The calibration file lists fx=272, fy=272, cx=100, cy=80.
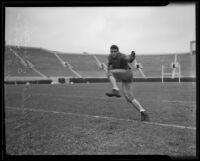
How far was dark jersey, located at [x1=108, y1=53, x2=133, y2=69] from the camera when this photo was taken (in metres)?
5.14

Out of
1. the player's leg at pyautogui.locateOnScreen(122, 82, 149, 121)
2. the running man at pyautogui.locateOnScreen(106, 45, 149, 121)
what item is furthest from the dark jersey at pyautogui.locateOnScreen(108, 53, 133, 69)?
the player's leg at pyautogui.locateOnScreen(122, 82, 149, 121)

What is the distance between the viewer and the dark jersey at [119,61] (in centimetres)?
514

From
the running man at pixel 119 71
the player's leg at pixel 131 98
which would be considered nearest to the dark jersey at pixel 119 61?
the running man at pixel 119 71

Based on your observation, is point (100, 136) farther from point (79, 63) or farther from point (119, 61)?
point (79, 63)

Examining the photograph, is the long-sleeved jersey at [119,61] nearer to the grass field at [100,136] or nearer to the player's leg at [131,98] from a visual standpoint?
the player's leg at [131,98]

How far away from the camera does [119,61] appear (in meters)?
5.19

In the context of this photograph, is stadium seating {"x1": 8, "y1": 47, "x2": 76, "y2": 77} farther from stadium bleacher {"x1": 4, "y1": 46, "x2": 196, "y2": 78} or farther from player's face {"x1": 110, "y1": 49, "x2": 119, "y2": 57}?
player's face {"x1": 110, "y1": 49, "x2": 119, "y2": 57}

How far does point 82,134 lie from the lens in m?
4.49

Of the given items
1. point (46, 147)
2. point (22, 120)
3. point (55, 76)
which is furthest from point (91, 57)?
point (46, 147)

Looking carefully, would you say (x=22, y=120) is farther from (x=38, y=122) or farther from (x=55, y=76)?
(x=55, y=76)

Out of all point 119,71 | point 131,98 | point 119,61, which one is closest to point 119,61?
point 119,61
